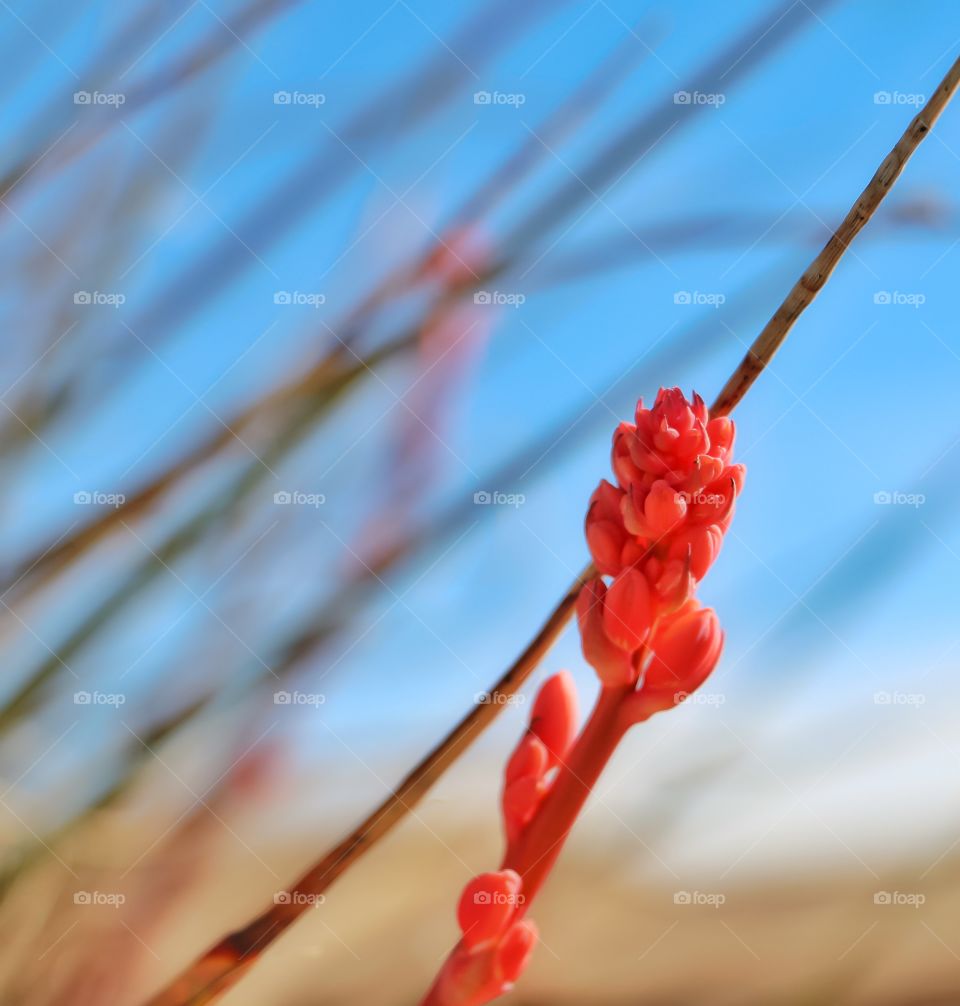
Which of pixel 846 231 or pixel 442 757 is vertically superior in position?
pixel 846 231

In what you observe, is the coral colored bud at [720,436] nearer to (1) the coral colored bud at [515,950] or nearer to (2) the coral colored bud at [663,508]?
(2) the coral colored bud at [663,508]

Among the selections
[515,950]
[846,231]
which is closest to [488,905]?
[515,950]

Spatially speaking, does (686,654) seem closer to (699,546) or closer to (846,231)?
(699,546)

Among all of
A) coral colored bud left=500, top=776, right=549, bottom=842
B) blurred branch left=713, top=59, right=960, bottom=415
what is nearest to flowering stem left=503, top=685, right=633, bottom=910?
coral colored bud left=500, top=776, right=549, bottom=842

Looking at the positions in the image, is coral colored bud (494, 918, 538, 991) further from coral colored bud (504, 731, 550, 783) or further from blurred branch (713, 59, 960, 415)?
blurred branch (713, 59, 960, 415)

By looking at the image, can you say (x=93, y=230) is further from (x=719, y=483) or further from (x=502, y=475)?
(x=719, y=483)

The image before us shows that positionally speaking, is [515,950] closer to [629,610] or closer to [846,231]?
[629,610]
